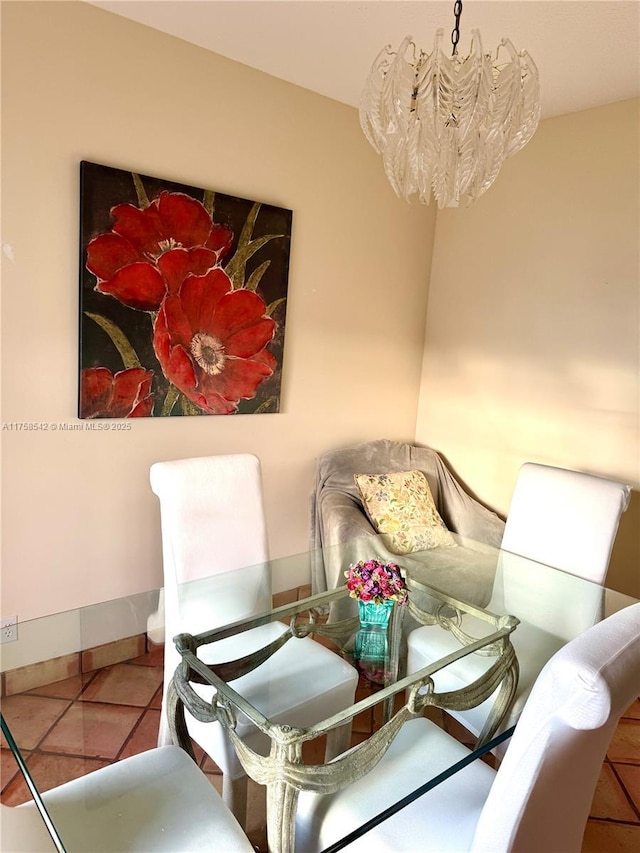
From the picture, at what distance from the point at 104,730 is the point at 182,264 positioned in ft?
5.65

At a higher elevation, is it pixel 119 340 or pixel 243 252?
pixel 243 252

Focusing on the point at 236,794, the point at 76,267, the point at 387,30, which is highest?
the point at 387,30

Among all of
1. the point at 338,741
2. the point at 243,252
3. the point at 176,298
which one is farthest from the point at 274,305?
the point at 338,741

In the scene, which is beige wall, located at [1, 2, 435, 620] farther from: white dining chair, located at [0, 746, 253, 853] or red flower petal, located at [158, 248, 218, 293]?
white dining chair, located at [0, 746, 253, 853]

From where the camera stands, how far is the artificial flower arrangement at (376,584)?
63.1 inches

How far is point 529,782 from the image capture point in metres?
0.91

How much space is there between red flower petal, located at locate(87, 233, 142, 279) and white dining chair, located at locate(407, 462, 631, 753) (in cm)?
168

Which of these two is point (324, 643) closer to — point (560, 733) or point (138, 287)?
point (560, 733)

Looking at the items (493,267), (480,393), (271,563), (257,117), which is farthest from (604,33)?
(271,563)

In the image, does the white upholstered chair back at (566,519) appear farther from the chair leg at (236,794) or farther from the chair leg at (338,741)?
the chair leg at (236,794)

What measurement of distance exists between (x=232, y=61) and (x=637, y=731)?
10.3 feet

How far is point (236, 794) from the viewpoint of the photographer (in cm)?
134

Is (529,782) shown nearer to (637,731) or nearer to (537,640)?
(537,640)

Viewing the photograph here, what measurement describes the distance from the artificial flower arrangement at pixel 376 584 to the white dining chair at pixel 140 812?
0.59 metres
